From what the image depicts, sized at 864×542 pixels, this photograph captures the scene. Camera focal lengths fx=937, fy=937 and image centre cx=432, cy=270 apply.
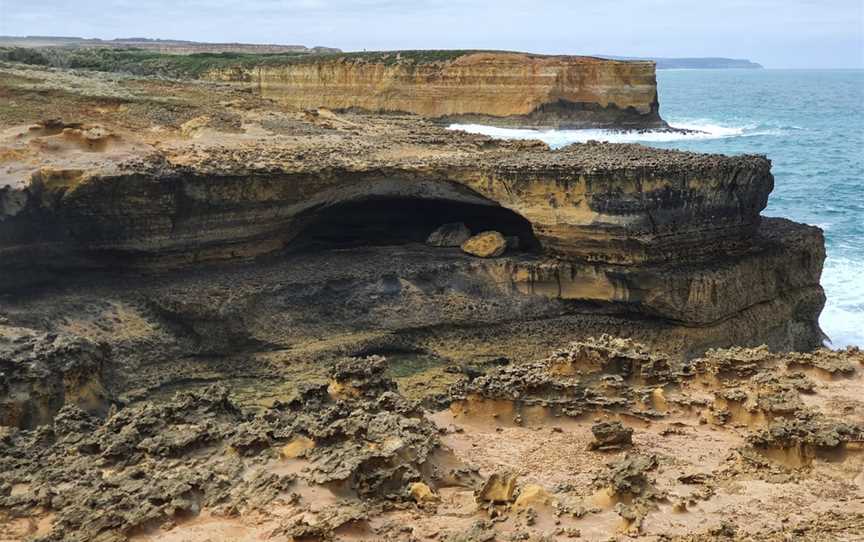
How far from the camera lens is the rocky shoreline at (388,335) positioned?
23.9ft

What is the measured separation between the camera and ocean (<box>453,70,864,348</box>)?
2402 centimetres

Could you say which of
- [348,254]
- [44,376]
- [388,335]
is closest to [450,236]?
[348,254]

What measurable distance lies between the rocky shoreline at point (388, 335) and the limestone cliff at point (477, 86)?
91.7 feet

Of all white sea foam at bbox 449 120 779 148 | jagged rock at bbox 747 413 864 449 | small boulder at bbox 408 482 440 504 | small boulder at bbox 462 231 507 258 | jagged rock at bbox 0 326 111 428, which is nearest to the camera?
small boulder at bbox 408 482 440 504

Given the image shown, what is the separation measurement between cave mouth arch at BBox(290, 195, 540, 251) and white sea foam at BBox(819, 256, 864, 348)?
7514mm

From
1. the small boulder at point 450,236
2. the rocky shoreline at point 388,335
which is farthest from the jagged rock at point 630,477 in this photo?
the small boulder at point 450,236

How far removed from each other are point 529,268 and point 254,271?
463 cm

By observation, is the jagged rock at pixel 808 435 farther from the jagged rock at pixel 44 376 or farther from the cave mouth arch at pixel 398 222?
the cave mouth arch at pixel 398 222

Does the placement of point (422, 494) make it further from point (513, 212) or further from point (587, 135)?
point (587, 135)

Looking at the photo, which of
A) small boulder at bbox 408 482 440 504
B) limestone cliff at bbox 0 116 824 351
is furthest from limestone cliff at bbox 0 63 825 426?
small boulder at bbox 408 482 440 504

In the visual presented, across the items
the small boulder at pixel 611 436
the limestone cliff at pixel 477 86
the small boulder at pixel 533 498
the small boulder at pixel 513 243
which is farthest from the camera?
the limestone cliff at pixel 477 86

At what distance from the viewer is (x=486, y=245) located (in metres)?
16.6

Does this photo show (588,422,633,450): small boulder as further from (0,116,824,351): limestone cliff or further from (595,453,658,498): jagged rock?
(0,116,824,351): limestone cliff

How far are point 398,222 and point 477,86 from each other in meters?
31.9
